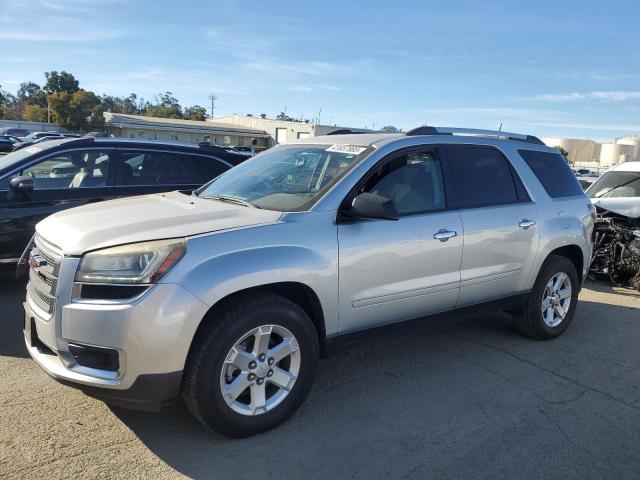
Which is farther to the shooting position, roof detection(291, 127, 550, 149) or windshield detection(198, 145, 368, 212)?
roof detection(291, 127, 550, 149)

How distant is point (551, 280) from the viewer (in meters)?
5.18

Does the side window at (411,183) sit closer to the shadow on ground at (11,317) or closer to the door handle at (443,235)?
the door handle at (443,235)

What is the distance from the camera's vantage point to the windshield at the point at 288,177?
3.82 m

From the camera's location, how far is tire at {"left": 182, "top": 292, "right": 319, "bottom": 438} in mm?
3064

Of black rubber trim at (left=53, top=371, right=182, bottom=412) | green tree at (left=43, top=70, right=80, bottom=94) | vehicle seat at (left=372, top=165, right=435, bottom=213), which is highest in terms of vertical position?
green tree at (left=43, top=70, right=80, bottom=94)

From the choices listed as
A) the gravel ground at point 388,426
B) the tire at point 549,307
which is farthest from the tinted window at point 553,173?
the gravel ground at point 388,426

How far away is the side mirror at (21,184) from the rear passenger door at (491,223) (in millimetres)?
4458

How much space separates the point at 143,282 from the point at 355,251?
139cm

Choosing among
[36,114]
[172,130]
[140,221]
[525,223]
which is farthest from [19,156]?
[36,114]

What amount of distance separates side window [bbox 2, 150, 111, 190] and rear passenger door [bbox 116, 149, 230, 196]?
0.71 ft

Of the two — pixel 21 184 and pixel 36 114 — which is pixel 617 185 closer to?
pixel 21 184

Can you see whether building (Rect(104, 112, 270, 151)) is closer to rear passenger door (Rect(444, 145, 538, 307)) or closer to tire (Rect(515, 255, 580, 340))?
tire (Rect(515, 255, 580, 340))

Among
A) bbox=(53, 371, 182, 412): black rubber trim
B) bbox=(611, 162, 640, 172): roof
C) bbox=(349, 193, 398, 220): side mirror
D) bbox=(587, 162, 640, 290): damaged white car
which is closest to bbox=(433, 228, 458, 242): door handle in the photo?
bbox=(349, 193, 398, 220): side mirror

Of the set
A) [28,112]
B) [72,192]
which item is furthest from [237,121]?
[72,192]
